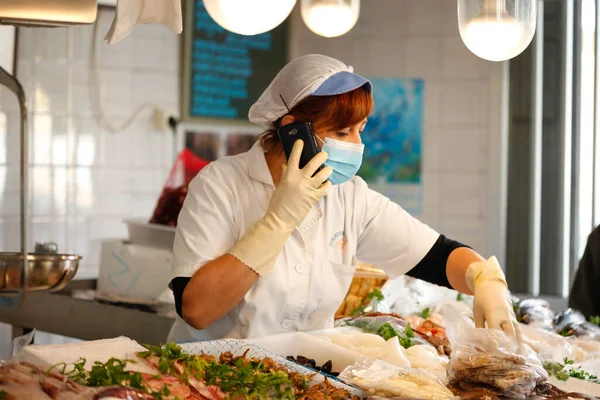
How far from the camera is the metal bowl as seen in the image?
1.58 metres

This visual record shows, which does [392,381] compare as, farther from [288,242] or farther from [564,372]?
[288,242]

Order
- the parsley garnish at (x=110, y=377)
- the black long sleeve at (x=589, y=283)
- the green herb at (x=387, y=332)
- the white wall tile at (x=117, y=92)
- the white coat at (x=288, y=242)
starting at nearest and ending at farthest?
the parsley garnish at (x=110, y=377) < the white coat at (x=288, y=242) < the green herb at (x=387, y=332) < the black long sleeve at (x=589, y=283) < the white wall tile at (x=117, y=92)

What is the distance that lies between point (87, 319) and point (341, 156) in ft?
4.98

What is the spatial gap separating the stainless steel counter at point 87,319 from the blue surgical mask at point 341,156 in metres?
1.05

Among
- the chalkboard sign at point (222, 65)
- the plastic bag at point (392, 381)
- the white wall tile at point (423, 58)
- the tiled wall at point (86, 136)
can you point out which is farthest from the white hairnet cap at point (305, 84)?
the white wall tile at point (423, 58)

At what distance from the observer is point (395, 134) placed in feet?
18.2

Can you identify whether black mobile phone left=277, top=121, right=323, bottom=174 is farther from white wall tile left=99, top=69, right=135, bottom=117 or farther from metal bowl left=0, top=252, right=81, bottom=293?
white wall tile left=99, top=69, right=135, bottom=117

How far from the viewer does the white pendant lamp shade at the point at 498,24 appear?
210 centimetres

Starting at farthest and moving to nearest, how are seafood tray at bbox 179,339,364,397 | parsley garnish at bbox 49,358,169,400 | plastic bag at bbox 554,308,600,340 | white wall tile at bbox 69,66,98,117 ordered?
white wall tile at bbox 69,66,98,117, plastic bag at bbox 554,308,600,340, seafood tray at bbox 179,339,364,397, parsley garnish at bbox 49,358,169,400

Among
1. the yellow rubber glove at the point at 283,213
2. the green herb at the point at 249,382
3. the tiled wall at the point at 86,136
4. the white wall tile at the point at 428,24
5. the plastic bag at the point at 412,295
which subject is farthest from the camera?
the white wall tile at the point at 428,24

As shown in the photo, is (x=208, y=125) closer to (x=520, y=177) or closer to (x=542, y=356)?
(x=520, y=177)

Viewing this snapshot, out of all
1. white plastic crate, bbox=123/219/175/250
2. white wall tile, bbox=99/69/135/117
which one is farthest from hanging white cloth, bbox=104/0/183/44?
white wall tile, bbox=99/69/135/117

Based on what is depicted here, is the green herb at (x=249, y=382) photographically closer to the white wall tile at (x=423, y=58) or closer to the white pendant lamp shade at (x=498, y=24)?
the white pendant lamp shade at (x=498, y=24)

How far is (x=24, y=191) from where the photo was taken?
1559 mm
